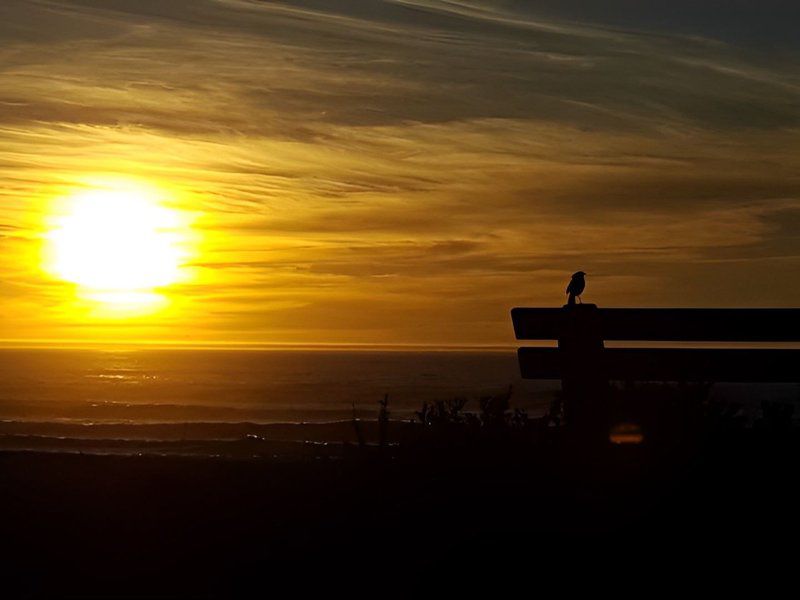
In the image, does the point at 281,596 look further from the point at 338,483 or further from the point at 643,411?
the point at 643,411

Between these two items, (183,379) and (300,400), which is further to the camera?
(183,379)

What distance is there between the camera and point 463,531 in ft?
17.3

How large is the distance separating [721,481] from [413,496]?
168cm

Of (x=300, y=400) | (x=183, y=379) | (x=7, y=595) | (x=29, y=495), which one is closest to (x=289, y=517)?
(x=7, y=595)

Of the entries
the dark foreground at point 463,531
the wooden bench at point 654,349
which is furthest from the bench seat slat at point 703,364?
the dark foreground at point 463,531

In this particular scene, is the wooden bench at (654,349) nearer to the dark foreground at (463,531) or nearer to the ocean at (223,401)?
the dark foreground at (463,531)

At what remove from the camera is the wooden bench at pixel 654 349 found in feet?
19.3

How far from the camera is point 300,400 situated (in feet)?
162

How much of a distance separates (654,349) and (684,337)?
1.05 feet

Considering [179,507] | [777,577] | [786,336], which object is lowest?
[777,577]

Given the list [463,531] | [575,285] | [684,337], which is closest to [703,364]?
[684,337]

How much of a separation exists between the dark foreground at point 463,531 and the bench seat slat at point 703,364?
→ 39cm

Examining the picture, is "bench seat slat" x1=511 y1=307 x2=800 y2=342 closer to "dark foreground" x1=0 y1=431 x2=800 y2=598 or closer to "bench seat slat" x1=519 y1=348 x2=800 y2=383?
"bench seat slat" x1=519 y1=348 x2=800 y2=383

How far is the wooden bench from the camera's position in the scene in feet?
19.3
